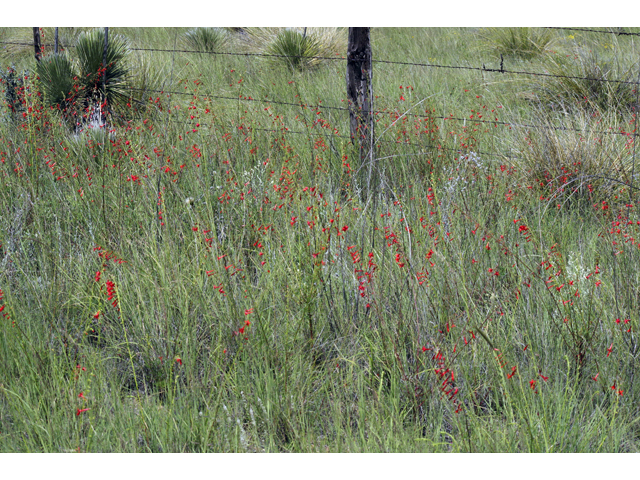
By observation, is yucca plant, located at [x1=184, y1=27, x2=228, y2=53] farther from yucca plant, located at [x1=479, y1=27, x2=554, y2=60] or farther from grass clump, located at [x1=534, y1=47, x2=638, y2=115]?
grass clump, located at [x1=534, y1=47, x2=638, y2=115]

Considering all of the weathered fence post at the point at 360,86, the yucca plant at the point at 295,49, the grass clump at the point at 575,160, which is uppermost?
the yucca plant at the point at 295,49

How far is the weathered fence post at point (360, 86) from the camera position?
411 centimetres

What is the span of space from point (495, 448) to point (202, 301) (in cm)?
128

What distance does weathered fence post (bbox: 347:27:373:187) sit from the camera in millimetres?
4109

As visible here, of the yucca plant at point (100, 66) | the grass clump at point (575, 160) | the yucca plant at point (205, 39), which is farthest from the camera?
the yucca plant at point (205, 39)

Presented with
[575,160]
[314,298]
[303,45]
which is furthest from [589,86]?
[314,298]

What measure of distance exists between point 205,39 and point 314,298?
7.45m

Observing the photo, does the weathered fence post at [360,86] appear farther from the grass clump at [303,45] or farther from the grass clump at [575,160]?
the grass clump at [303,45]

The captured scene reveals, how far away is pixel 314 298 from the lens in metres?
2.47

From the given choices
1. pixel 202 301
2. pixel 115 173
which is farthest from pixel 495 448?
pixel 115 173

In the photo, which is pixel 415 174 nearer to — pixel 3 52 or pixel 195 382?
pixel 195 382

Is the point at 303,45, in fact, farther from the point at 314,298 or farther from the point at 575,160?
the point at 314,298

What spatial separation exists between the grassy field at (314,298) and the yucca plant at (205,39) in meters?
4.53

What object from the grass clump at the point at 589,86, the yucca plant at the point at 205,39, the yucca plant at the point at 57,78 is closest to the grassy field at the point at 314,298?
the yucca plant at the point at 57,78
